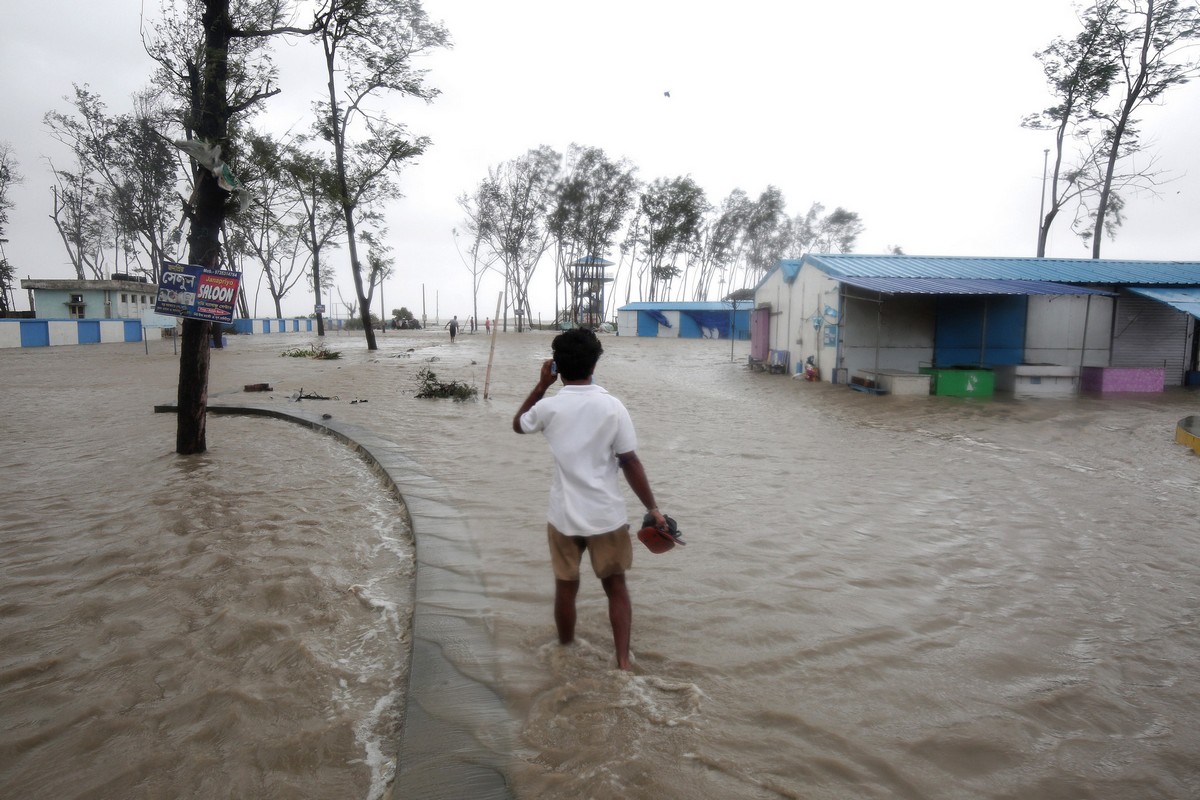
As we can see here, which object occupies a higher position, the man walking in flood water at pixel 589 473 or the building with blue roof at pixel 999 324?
the building with blue roof at pixel 999 324

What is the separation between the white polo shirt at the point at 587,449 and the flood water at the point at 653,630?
29.2 inches

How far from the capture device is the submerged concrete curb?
2.28 metres

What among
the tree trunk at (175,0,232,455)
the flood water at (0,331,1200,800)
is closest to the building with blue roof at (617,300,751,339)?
the flood water at (0,331,1200,800)

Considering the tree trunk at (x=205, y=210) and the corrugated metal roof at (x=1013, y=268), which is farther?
the corrugated metal roof at (x=1013, y=268)

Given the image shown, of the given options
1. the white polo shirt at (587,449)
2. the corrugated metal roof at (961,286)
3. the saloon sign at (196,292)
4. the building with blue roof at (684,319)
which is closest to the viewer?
the white polo shirt at (587,449)

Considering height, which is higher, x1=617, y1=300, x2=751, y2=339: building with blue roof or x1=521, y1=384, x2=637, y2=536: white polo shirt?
x1=617, y1=300, x2=751, y2=339: building with blue roof

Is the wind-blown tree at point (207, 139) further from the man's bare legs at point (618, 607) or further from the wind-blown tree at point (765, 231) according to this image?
the wind-blown tree at point (765, 231)

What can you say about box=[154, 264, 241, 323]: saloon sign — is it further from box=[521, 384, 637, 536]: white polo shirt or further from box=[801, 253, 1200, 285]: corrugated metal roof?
box=[801, 253, 1200, 285]: corrugated metal roof

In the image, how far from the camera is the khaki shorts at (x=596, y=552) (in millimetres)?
2977

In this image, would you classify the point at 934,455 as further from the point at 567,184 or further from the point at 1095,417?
the point at 567,184

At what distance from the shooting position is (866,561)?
4.71 m

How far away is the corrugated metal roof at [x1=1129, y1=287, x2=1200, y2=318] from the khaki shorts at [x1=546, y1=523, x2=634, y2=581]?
59.5 ft

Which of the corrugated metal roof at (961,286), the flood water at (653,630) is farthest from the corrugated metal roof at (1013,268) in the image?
the flood water at (653,630)

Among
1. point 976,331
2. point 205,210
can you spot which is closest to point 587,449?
point 205,210
